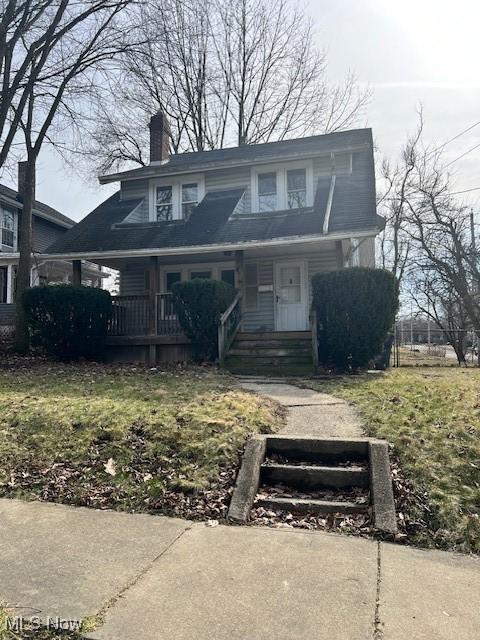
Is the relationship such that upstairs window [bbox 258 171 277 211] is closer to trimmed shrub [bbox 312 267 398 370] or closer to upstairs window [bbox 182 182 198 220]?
upstairs window [bbox 182 182 198 220]

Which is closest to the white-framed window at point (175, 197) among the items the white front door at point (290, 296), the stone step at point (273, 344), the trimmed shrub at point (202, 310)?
the white front door at point (290, 296)

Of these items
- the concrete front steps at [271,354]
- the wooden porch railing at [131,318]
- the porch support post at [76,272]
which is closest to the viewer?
the concrete front steps at [271,354]

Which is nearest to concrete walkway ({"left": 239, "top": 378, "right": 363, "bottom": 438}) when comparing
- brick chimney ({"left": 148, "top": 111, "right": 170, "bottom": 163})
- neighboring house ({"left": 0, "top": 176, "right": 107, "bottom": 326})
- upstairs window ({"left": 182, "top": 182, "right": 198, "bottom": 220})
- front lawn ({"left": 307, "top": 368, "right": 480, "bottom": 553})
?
front lawn ({"left": 307, "top": 368, "right": 480, "bottom": 553})

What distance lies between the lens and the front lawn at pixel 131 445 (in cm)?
415

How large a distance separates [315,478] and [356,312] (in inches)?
245

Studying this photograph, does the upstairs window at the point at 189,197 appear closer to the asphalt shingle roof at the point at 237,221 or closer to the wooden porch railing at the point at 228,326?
the asphalt shingle roof at the point at 237,221

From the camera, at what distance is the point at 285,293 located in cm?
1508

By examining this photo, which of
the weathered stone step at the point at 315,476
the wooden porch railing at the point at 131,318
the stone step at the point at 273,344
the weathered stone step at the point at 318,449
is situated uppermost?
the wooden porch railing at the point at 131,318

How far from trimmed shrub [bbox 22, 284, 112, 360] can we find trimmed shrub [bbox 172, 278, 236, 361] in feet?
7.81

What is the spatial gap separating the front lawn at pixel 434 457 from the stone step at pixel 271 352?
386 centimetres

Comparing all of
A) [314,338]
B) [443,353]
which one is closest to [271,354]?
[314,338]

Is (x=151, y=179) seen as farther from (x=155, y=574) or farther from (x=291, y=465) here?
(x=155, y=574)

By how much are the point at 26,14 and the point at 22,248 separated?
21.0 feet

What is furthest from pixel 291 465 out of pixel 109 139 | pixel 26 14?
pixel 109 139
